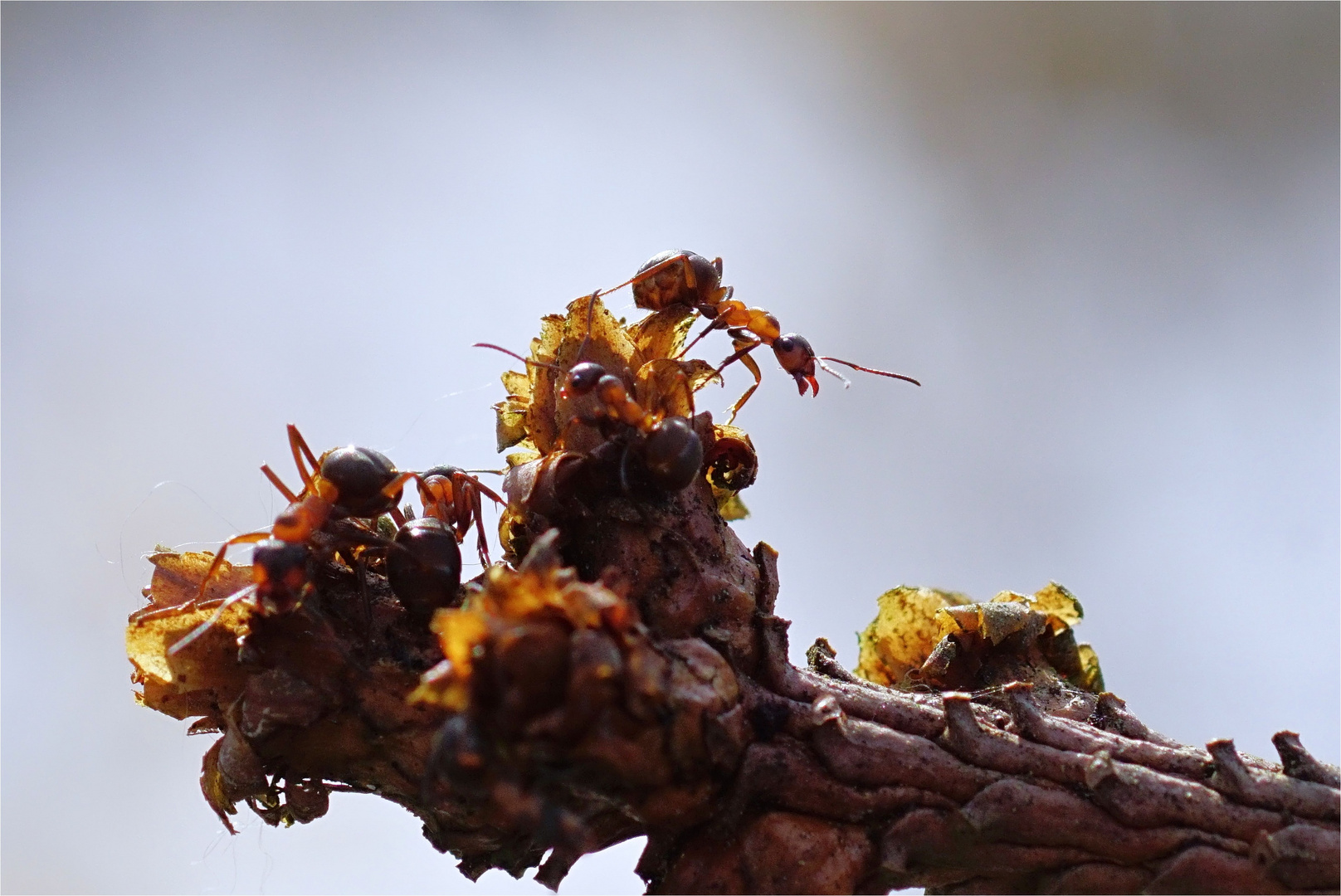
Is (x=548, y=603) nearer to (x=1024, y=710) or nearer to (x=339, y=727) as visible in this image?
(x=339, y=727)

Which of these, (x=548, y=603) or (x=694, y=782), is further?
(x=694, y=782)

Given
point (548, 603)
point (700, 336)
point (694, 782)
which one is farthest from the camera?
point (700, 336)

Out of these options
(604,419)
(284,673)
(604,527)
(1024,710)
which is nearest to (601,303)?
(604,419)

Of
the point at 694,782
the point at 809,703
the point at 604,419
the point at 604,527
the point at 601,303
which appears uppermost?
the point at 601,303

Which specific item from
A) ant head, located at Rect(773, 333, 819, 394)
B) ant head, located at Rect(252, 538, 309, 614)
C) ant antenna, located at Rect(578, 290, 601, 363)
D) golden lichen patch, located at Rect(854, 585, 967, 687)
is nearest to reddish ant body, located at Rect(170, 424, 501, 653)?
ant head, located at Rect(252, 538, 309, 614)

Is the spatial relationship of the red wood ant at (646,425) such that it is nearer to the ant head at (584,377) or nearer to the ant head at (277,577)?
the ant head at (584,377)

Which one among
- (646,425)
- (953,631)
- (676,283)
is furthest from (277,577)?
(953,631)

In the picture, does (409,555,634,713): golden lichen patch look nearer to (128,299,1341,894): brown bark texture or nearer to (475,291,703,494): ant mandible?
(128,299,1341,894): brown bark texture

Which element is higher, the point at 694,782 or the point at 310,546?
the point at 310,546

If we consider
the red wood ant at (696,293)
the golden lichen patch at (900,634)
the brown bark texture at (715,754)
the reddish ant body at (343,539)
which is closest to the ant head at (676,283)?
the red wood ant at (696,293)
